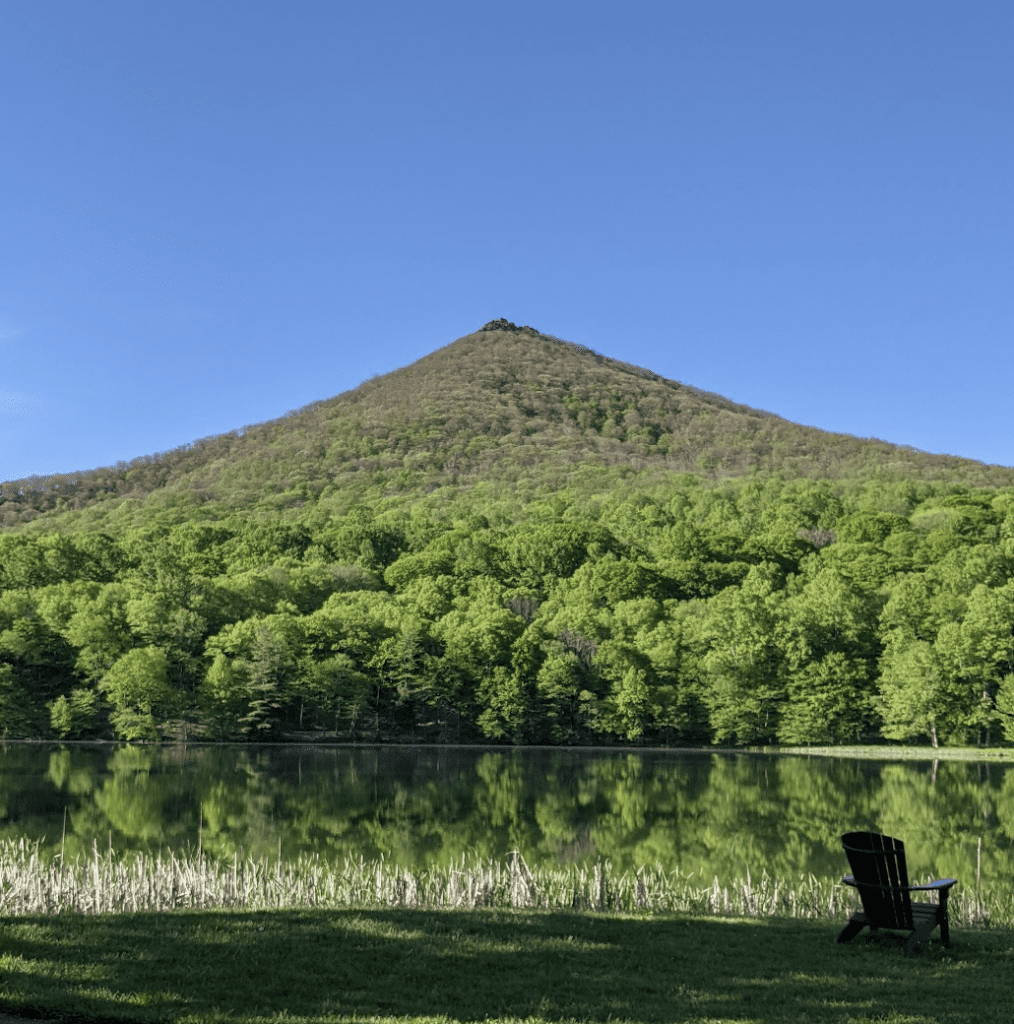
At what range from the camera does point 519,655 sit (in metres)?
67.6

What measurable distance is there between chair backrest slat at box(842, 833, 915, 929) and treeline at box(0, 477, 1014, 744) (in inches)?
2073

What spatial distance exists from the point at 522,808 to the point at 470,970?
910 inches

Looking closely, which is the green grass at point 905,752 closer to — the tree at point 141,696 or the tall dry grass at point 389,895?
the tree at point 141,696

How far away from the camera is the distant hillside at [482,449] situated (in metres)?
141

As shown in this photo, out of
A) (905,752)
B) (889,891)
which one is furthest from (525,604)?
(889,891)

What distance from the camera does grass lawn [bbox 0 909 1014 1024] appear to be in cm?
887

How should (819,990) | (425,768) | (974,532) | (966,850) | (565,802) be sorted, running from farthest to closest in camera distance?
(974,532) → (425,768) → (565,802) → (966,850) → (819,990)

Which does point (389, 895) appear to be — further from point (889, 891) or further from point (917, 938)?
point (917, 938)

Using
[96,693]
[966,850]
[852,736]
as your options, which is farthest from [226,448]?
[966,850]

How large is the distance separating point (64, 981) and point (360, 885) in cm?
894

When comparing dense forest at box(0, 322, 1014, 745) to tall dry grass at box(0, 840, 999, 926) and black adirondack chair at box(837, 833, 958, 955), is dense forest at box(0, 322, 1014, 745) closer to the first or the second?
tall dry grass at box(0, 840, 999, 926)

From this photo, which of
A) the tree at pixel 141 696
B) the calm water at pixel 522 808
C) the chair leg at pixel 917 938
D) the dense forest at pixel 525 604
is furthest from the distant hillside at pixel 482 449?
the chair leg at pixel 917 938

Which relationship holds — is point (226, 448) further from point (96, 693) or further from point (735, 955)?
point (735, 955)

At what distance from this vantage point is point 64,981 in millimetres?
9273
